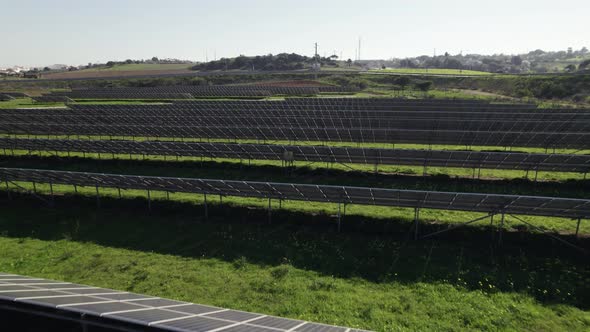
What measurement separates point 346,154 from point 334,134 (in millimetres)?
7775

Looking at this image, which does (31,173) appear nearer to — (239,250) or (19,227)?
(19,227)

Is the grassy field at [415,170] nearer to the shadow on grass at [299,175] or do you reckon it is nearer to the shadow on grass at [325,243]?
the shadow on grass at [299,175]

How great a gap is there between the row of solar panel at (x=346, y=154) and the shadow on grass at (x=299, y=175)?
35.9 inches

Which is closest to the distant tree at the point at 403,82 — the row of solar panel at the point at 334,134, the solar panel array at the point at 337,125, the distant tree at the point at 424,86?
the distant tree at the point at 424,86

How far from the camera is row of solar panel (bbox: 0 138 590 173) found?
20266 millimetres

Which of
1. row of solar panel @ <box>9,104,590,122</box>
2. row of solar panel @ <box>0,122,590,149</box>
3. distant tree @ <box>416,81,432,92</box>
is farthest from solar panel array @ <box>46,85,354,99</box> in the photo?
row of solar panel @ <box>0,122,590,149</box>

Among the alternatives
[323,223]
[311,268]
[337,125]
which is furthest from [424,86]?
[311,268]

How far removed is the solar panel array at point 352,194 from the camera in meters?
13.0

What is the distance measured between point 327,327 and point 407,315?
3.90 metres

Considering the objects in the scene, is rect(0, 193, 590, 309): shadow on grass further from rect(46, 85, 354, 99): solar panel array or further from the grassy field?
rect(46, 85, 354, 99): solar panel array

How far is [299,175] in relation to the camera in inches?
944

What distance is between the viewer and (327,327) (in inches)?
279

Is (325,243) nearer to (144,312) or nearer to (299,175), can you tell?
(144,312)

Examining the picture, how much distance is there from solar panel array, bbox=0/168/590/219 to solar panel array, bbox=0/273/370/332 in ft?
25.1
